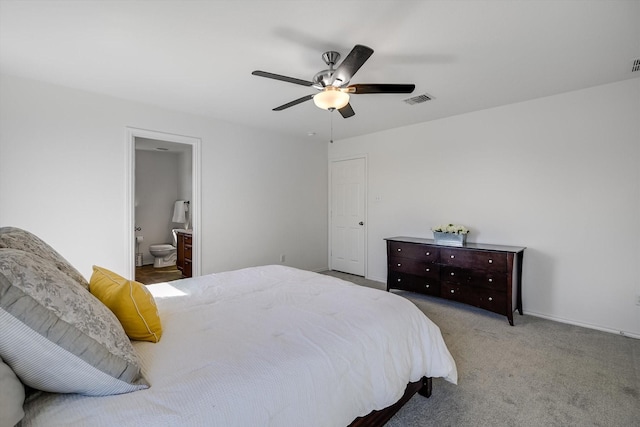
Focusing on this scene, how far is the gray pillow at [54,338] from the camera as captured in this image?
0.85m

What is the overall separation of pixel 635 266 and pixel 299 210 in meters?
4.18

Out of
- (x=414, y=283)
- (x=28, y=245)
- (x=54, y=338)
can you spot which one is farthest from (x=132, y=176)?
(x=414, y=283)

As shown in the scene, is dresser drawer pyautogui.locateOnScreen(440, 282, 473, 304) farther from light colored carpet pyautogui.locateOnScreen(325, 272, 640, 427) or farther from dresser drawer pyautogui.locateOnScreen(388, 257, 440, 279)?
light colored carpet pyautogui.locateOnScreen(325, 272, 640, 427)

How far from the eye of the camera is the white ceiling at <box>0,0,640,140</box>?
1.87 m

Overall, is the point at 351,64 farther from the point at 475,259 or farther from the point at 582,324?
the point at 582,324

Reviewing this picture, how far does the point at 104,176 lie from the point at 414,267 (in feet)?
12.6

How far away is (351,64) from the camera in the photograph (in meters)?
1.98

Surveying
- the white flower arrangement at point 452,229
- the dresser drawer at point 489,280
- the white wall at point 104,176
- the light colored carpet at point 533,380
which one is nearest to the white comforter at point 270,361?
the light colored carpet at point 533,380

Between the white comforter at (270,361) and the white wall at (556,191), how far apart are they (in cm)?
237

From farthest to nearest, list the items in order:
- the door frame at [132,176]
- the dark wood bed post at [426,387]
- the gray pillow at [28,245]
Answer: the door frame at [132,176], the dark wood bed post at [426,387], the gray pillow at [28,245]

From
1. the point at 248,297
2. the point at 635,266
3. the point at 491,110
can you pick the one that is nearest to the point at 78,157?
the point at 248,297

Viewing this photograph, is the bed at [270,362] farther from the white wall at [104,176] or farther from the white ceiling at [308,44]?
the white ceiling at [308,44]

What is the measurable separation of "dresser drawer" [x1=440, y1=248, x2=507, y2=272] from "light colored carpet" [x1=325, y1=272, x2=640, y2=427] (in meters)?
0.59

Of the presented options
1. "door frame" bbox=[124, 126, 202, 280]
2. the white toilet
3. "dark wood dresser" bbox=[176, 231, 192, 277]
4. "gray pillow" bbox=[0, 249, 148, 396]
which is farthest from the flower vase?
the white toilet
